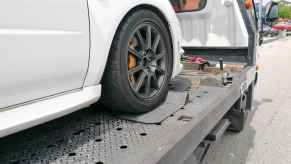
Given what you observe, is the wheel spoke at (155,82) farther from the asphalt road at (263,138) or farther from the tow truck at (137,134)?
the asphalt road at (263,138)

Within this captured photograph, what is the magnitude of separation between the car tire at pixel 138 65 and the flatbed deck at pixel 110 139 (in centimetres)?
17

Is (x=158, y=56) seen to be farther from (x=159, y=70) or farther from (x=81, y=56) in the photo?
(x=81, y=56)

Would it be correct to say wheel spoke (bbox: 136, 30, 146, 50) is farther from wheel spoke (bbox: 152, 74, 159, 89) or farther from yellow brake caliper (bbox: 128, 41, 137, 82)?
wheel spoke (bbox: 152, 74, 159, 89)

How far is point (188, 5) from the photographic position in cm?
356

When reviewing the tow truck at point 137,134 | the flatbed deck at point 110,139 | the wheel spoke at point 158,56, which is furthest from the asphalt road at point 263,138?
the wheel spoke at point 158,56

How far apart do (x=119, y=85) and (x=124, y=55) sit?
0.19 metres

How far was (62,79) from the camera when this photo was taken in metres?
1.50

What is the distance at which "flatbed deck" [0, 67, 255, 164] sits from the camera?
4.72 feet

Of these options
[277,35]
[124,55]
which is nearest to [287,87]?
[124,55]

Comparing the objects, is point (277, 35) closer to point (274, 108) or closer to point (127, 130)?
point (274, 108)

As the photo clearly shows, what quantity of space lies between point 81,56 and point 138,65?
51 cm

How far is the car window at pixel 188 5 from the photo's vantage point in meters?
3.44

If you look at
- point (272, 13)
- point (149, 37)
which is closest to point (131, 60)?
point (149, 37)

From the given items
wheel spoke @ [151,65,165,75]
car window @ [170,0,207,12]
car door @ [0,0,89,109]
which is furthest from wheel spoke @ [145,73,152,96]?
car window @ [170,0,207,12]
